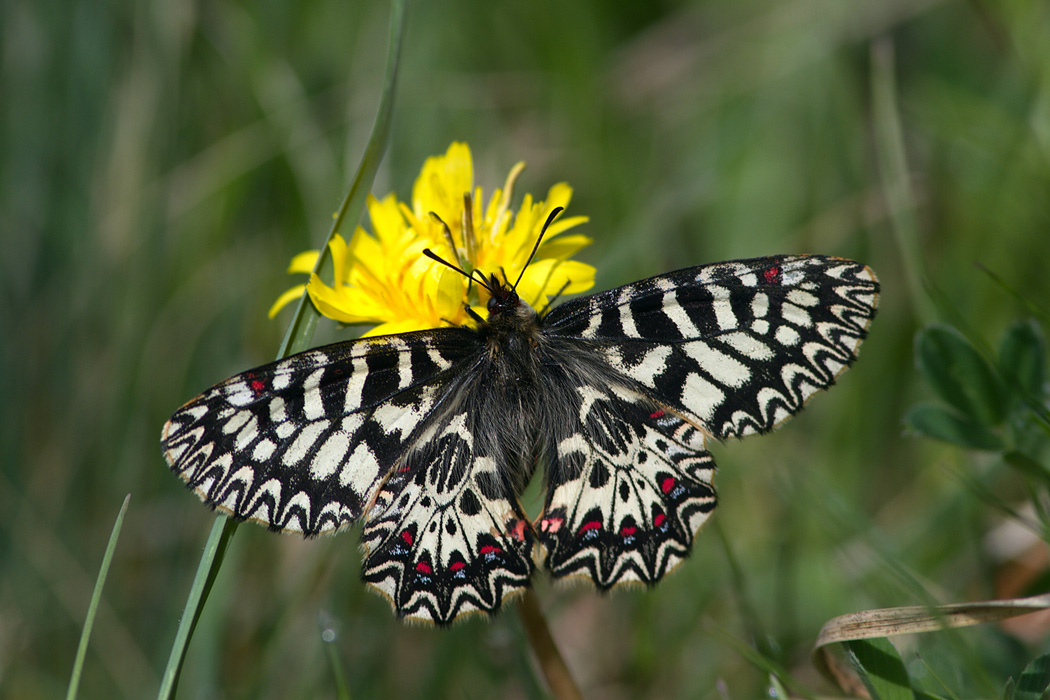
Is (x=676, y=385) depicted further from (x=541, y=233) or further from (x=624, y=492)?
(x=541, y=233)

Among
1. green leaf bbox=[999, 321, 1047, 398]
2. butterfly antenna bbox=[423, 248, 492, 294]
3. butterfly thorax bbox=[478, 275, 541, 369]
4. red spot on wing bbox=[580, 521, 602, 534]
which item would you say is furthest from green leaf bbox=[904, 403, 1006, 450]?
butterfly antenna bbox=[423, 248, 492, 294]

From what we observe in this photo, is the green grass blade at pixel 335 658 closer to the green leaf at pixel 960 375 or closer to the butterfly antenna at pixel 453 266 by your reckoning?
the butterfly antenna at pixel 453 266

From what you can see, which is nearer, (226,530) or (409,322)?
(226,530)

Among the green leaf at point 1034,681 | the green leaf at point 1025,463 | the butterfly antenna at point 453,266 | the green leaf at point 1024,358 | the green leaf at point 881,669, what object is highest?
the butterfly antenna at point 453,266

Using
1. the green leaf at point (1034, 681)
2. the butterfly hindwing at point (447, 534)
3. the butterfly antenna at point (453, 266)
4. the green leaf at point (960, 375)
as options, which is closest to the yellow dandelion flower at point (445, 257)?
the butterfly antenna at point (453, 266)

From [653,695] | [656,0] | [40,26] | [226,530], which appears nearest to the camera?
[226,530]

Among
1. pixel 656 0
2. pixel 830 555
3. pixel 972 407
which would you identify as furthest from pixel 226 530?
pixel 656 0

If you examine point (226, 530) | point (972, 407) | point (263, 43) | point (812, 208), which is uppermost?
point (263, 43)

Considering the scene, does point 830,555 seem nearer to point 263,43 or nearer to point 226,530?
point 226,530
